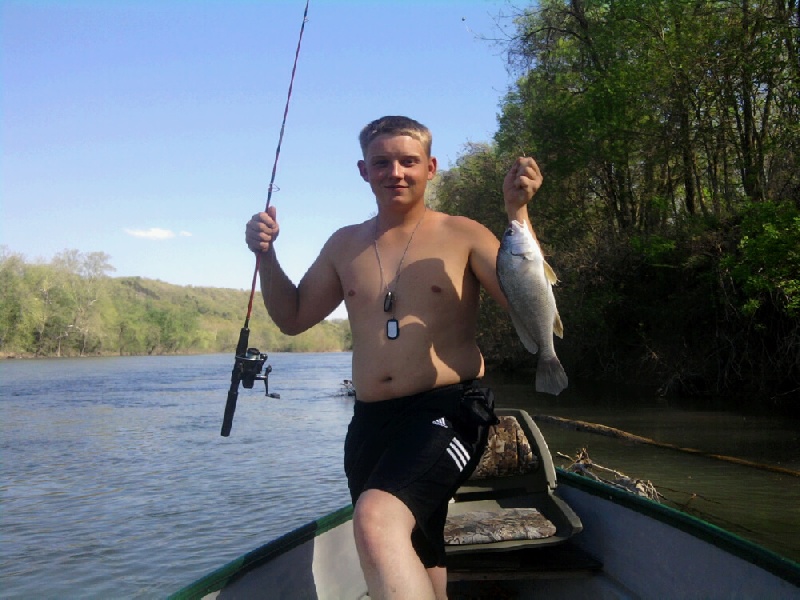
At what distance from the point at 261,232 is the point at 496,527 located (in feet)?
7.23

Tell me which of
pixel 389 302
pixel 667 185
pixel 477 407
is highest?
pixel 667 185

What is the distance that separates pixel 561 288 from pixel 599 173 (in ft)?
19.4

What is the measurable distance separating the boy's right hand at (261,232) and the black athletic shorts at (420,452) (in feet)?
2.65

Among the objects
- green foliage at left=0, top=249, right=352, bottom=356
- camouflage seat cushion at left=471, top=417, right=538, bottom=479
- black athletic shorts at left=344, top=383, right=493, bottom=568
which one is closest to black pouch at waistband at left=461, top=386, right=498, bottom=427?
black athletic shorts at left=344, top=383, right=493, bottom=568

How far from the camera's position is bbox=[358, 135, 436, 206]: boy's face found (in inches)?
126

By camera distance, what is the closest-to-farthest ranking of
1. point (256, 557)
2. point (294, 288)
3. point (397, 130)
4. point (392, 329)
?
point (392, 329), point (397, 130), point (256, 557), point (294, 288)

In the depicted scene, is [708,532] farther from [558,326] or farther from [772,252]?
[772,252]

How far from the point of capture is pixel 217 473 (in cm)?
1551

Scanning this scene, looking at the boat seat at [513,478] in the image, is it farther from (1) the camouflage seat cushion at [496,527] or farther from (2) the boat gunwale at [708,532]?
(2) the boat gunwale at [708,532]


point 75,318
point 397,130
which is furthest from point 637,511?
point 75,318

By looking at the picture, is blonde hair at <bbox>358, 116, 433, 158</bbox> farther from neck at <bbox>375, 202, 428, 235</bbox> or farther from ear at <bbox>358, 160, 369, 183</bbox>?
neck at <bbox>375, 202, 428, 235</bbox>

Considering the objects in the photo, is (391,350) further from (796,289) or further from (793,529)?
(796,289)

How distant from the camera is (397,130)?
3225mm

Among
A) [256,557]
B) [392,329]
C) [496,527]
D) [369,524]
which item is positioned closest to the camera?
[369,524]
